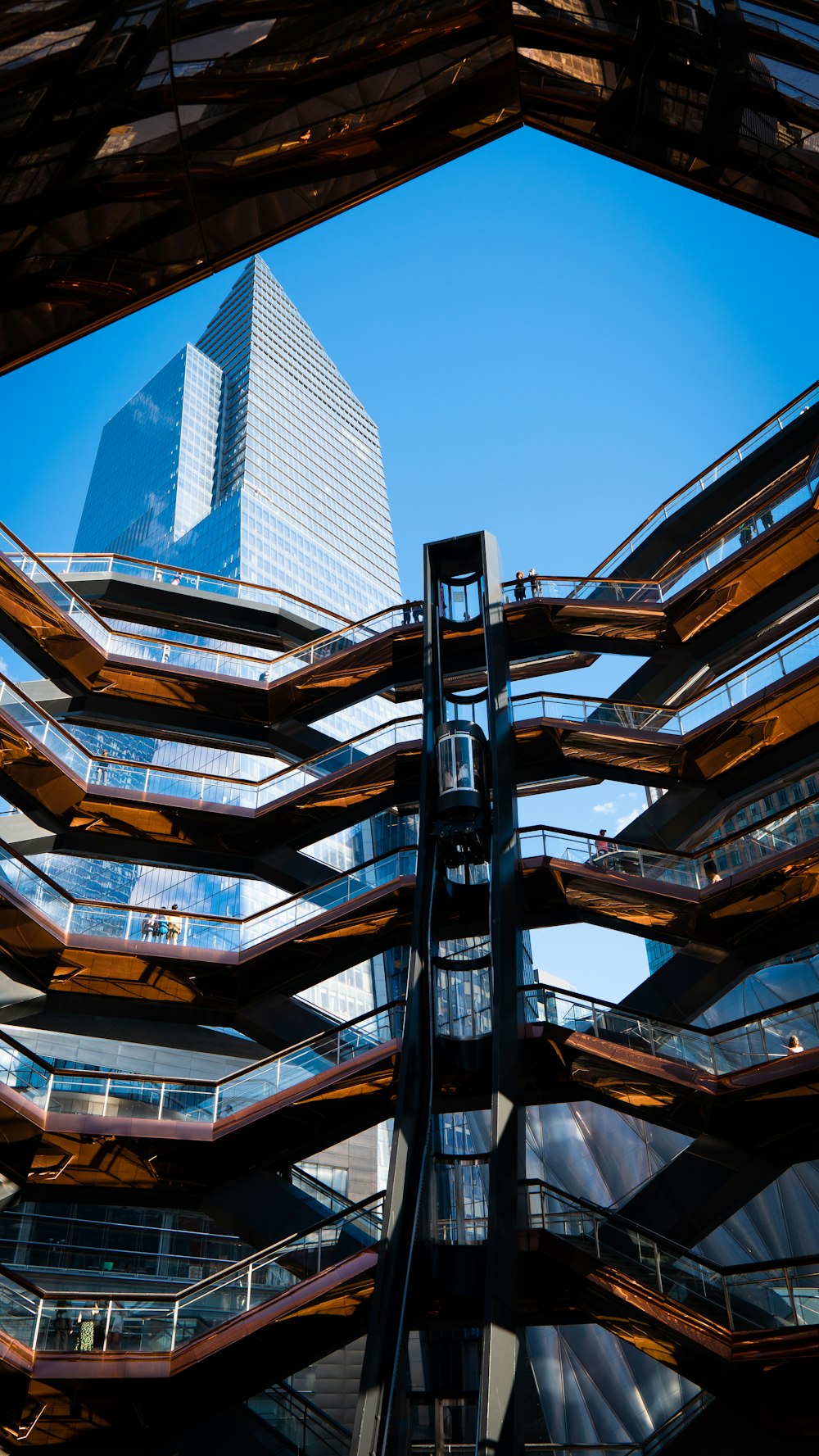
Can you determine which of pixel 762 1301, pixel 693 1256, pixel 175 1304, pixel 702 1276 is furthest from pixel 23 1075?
pixel 762 1301

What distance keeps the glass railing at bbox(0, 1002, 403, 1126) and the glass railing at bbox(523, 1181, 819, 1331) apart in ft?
12.7

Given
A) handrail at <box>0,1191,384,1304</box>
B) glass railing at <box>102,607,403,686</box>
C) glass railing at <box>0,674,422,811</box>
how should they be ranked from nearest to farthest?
handrail at <box>0,1191,384,1304</box> → glass railing at <box>0,674,422,811</box> → glass railing at <box>102,607,403,686</box>

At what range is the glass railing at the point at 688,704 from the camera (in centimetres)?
1875

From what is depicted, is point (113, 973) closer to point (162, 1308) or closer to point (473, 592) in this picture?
point (162, 1308)

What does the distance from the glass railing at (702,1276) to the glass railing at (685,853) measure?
5851 millimetres

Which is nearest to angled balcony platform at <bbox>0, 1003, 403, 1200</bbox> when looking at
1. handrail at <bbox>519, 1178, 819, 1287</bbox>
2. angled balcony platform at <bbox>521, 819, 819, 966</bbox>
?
handrail at <bbox>519, 1178, 819, 1287</bbox>

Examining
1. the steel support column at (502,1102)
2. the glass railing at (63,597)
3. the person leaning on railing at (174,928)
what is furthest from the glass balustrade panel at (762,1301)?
the glass railing at (63,597)

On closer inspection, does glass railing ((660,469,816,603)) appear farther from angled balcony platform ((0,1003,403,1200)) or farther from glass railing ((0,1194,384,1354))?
glass railing ((0,1194,384,1354))

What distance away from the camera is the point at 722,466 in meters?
24.3

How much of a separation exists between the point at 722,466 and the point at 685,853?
10.5 m

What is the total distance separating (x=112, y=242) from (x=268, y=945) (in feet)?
54.1

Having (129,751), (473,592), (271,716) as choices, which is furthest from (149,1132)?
(129,751)

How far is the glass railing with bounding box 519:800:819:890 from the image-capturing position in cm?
1730

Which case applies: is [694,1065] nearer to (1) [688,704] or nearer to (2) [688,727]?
(2) [688,727]
